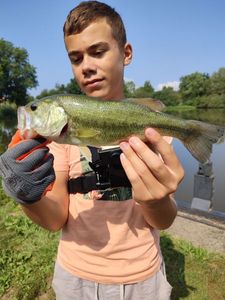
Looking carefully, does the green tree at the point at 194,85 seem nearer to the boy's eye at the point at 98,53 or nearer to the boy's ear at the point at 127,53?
the boy's ear at the point at 127,53

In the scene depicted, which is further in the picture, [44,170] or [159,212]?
[159,212]

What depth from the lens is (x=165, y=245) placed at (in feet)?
16.7

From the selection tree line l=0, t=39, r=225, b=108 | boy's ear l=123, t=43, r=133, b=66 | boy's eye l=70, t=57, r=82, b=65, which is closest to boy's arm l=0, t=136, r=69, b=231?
Answer: boy's eye l=70, t=57, r=82, b=65

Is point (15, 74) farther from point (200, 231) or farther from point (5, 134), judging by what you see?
point (200, 231)

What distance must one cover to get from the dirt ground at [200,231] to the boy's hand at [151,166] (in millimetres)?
3283

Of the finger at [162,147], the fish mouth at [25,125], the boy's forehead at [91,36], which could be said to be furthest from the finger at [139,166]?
the boy's forehead at [91,36]

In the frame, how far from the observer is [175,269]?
454cm

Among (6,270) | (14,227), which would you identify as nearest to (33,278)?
(6,270)

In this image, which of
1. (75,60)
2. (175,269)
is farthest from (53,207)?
(175,269)

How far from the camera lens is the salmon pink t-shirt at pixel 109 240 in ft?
7.88

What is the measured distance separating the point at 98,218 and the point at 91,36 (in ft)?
4.59

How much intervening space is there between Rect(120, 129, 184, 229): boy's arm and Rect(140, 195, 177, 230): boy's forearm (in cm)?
7

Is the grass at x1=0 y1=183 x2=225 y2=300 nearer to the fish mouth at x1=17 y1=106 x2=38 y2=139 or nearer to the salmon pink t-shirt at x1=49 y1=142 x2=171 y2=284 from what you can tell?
the salmon pink t-shirt at x1=49 y1=142 x2=171 y2=284

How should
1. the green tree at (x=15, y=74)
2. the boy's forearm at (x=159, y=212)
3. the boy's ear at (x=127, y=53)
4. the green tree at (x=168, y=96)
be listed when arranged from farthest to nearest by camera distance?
the green tree at (x=168, y=96) → the green tree at (x=15, y=74) → the boy's ear at (x=127, y=53) → the boy's forearm at (x=159, y=212)
